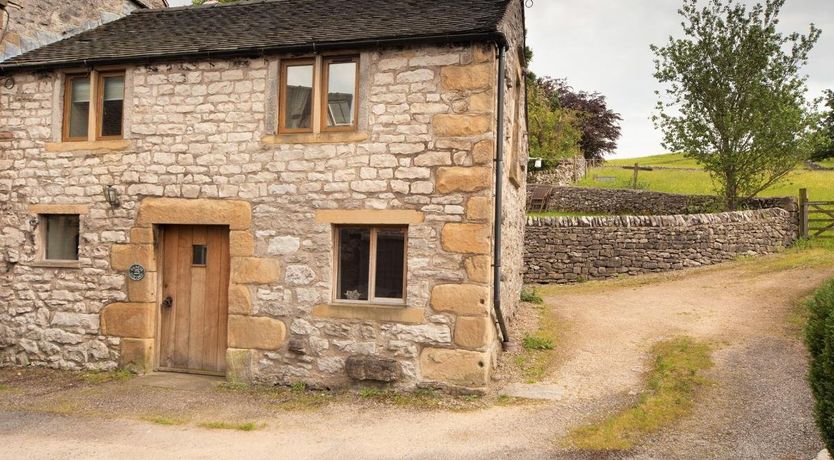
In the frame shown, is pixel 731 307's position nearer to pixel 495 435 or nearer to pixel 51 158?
pixel 495 435

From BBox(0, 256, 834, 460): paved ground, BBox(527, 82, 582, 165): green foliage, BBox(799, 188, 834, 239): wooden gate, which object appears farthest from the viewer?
BBox(527, 82, 582, 165): green foliage

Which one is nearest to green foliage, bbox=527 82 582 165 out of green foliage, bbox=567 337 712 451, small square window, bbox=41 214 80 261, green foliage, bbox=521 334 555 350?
green foliage, bbox=521 334 555 350

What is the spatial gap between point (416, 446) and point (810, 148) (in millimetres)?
18548

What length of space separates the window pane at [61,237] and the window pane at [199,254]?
1893 mm

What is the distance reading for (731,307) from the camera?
446 inches

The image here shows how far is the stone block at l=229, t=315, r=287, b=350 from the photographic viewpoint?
777 centimetres

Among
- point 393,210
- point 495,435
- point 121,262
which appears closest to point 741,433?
point 495,435

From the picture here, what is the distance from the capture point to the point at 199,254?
8.42m

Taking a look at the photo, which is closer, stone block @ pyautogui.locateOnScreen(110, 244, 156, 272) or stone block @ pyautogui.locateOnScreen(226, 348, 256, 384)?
stone block @ pyautogui.locateOnScreen(226, 348, 256, 384)

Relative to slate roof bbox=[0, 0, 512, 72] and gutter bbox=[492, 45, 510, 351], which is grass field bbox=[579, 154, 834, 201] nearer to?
gutter bbox=[492, 45, 510, 351]

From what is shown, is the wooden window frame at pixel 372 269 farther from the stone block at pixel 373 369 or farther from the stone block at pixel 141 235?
the stone block at pixel 141 235

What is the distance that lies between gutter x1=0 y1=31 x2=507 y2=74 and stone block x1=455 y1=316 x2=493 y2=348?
3.39 meters

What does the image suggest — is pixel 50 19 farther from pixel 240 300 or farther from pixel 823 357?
pixel 823 357

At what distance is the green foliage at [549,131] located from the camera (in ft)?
98.2
